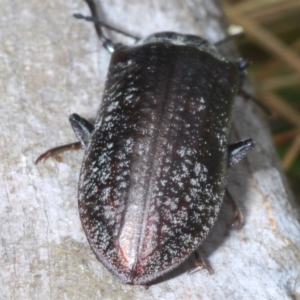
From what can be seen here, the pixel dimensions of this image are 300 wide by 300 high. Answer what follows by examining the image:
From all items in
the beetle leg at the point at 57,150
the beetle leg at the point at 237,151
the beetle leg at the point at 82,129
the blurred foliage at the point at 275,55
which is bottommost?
the blurred foliage at the point at 275,55

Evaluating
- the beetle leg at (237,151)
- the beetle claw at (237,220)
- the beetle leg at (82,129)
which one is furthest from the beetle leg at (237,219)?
the beetle leg at (82,129)

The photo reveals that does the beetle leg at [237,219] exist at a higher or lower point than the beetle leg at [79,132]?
lower

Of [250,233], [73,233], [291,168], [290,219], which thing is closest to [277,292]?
[250,233]

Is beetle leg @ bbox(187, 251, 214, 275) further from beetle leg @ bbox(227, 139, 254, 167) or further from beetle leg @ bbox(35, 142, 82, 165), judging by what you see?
beetle leg @ bbox(35, 142, 82, 165)

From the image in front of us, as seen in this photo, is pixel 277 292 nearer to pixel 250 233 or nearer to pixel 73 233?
pixel 250 233

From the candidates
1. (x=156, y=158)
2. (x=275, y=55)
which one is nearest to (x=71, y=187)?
(x=156, y=158)

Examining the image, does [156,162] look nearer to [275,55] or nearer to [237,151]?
[237,151]

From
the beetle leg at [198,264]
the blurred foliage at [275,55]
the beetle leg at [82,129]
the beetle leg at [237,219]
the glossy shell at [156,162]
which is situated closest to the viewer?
the glossy shell at [156,162]

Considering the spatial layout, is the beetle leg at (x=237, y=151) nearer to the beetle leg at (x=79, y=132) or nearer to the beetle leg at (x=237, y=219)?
the beetle leg at (x=237, y=219)
